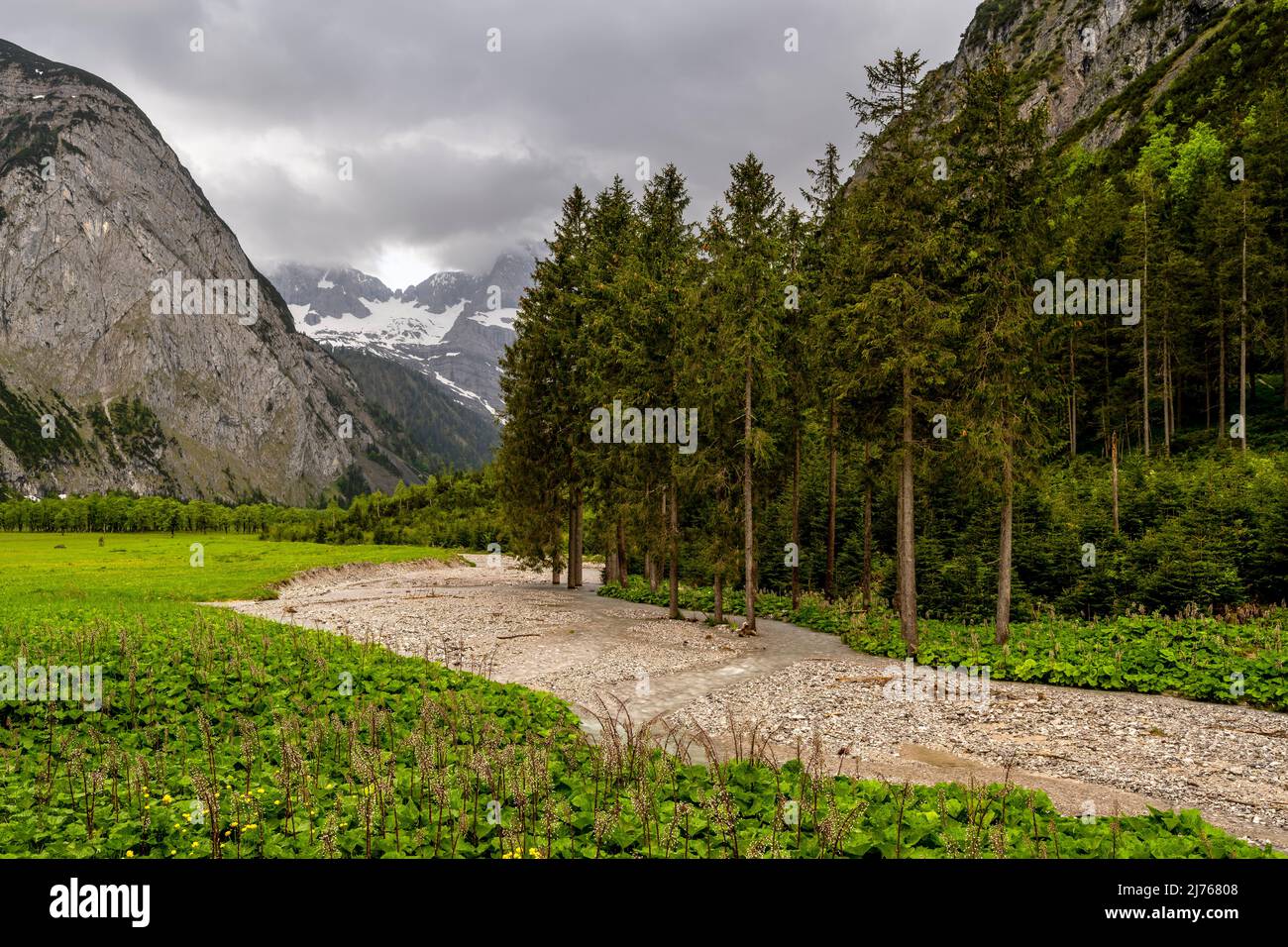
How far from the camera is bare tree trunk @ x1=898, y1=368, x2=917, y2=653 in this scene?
20453 mm

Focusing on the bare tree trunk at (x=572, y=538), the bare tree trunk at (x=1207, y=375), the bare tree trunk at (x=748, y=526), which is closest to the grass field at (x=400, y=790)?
the bare tree trunk at (x=748, y=526)

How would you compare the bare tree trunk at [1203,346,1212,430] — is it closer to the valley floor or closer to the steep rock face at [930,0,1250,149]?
the valley floor

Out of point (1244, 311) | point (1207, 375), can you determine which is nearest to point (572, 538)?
point (1244, 311)

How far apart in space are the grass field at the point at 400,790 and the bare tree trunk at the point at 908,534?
12729 mm

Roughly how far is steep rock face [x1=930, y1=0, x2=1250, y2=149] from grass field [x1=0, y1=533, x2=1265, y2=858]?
127 metres

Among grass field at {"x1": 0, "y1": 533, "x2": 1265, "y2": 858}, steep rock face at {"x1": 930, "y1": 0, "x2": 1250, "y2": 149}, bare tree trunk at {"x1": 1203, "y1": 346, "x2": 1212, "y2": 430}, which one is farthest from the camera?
steep rock face at {"x1": 930, "y1": 0, "x2": 1250, "y2": 149}

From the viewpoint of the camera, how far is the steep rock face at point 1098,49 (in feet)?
357

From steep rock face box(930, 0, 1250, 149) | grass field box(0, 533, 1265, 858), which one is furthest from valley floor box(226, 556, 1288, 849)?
steep rock face box(930, 0, 1250, 149)

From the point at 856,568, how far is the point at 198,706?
31.1m

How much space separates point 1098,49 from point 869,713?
167 metres

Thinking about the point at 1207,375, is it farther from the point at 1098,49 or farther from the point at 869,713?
the point at 1098,49

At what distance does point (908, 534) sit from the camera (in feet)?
68.4
